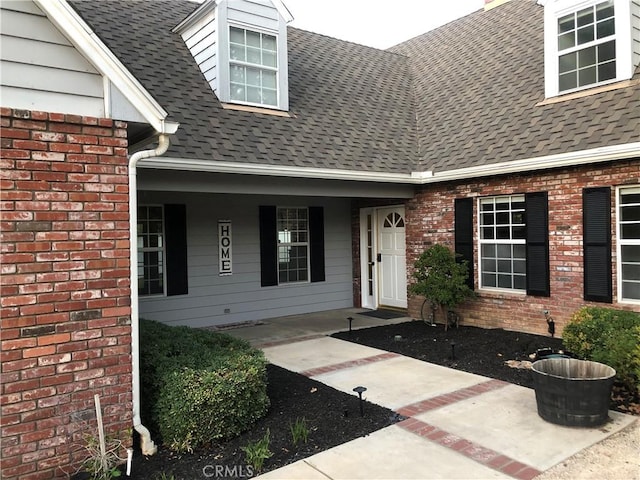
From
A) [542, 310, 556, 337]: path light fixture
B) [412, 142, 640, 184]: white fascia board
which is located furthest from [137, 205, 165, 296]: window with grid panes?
[542, 310, 556, 337]: path light fixture

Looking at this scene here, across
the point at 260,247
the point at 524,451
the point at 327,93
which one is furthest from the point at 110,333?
the point at 327,93

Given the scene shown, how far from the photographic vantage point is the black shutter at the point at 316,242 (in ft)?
35.8

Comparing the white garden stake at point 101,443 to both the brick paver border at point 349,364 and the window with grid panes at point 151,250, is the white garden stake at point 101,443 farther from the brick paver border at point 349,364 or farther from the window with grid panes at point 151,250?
the window with grid panes at point 151,250

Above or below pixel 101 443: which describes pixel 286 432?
below

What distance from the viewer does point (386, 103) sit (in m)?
11.1

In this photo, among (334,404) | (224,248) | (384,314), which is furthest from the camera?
(384,314)

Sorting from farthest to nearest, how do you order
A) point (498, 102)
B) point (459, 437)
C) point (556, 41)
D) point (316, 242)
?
point (316, 242) < point (498, 102) < point (556, 41) < point (459, 437)

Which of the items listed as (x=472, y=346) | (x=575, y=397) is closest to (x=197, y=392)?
(x=575, y=397)

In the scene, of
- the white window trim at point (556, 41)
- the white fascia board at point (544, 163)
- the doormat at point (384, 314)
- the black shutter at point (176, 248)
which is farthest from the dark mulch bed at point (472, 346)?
the white window trim at point (556, 41)

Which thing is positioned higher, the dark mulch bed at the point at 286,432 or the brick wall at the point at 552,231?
the brick wall at the point at 552,231

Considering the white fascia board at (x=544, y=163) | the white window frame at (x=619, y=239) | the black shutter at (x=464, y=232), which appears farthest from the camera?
the black shutter at (x=464, y=232)

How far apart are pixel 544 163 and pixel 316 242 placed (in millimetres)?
5277

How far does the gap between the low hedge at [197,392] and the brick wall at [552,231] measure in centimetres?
517

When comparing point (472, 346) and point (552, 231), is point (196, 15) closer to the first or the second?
point (552, 231)
